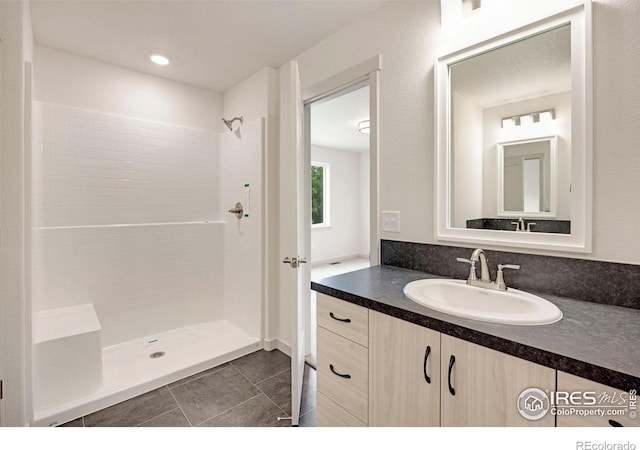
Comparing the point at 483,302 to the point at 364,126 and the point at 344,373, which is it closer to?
the point at 344,373

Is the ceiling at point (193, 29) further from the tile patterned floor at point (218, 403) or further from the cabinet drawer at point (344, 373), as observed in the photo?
the tile patterned floor at point (218, 403)

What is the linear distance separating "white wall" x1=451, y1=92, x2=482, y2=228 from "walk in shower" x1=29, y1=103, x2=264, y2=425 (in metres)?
1.63

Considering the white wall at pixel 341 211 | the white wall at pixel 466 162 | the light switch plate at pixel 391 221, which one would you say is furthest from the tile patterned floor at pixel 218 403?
the white wall at pixel 341 211

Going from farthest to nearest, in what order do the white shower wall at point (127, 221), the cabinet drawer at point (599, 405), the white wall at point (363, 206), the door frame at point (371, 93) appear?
1. the white wall at point (363, 206)
2. the white shower wall at point (127, 221)
3. the door frame at point (371, 93)
4. the cabinet drawer at point (599, 405)

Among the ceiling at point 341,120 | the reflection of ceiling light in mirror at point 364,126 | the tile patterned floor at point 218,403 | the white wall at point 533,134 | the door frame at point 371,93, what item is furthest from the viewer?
the reflection of ceiling light in mirror at point 364,126

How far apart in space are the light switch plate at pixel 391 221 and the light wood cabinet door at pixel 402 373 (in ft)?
2.34

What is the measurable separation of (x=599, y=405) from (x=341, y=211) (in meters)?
5.94

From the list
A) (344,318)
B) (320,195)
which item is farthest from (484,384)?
(320,195)

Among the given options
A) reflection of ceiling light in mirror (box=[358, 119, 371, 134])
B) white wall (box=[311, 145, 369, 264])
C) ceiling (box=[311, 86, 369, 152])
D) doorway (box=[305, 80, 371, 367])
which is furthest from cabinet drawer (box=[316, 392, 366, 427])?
white wall (box=[311, 145, 369, 264])

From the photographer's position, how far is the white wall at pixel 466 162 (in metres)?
1.50

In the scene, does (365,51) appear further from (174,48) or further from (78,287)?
(78,287)

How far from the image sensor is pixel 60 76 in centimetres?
232

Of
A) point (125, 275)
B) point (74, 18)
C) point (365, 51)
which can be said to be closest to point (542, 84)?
point (365, 51)

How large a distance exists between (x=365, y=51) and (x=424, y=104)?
0.60 meters
